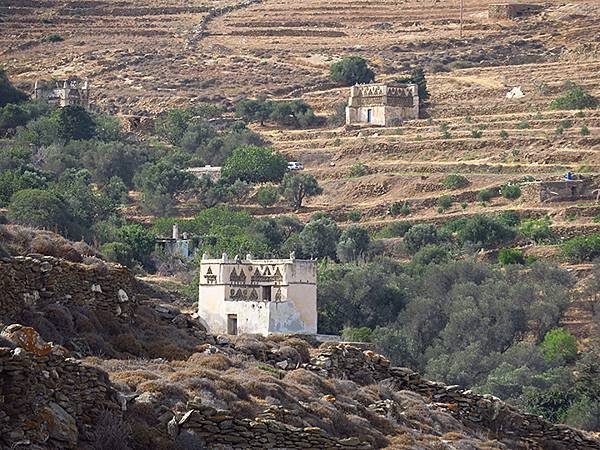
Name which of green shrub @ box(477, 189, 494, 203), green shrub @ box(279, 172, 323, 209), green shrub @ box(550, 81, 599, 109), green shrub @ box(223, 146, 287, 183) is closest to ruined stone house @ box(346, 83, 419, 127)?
green shrub @ box(550, 81, 599, 109)

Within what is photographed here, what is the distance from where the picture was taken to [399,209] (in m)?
79.1

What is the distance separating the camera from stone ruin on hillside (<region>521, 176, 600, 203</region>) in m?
75.6

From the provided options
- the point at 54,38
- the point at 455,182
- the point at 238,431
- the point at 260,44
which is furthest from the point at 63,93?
the point at 238,431

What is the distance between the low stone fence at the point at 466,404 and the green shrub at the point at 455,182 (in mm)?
60620

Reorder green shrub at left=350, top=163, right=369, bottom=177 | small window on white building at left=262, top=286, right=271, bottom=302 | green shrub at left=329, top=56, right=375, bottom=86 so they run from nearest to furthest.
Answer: small window on white building at left=262, top=286, right=271, bottom=302
green shrub at left=350, top=163, right=369, bottom=177
green shrub at left=329, top=56, right=375, bottom=86

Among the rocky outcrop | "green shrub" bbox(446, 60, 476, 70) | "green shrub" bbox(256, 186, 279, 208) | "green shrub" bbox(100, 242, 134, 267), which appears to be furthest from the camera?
"green shrub" bbox(446, 60, 476, 70)

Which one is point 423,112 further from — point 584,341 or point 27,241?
point 27,241

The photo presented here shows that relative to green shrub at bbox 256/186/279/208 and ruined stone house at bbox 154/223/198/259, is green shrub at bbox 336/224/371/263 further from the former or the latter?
green shrub at bbox 256/186/279/208

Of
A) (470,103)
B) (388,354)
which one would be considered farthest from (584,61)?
(388,354)

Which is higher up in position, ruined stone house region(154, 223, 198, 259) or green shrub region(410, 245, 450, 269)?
ruined stone house region(154, 223, 198, 259)

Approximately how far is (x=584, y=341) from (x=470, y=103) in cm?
3676

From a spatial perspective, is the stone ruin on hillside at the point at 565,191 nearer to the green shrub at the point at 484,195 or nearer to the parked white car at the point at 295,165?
the green shrub at the point at 484,195

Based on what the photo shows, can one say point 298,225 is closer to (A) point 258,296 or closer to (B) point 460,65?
(B) point 460,65

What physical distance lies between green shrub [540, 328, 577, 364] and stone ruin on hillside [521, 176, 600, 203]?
59.2 feet
